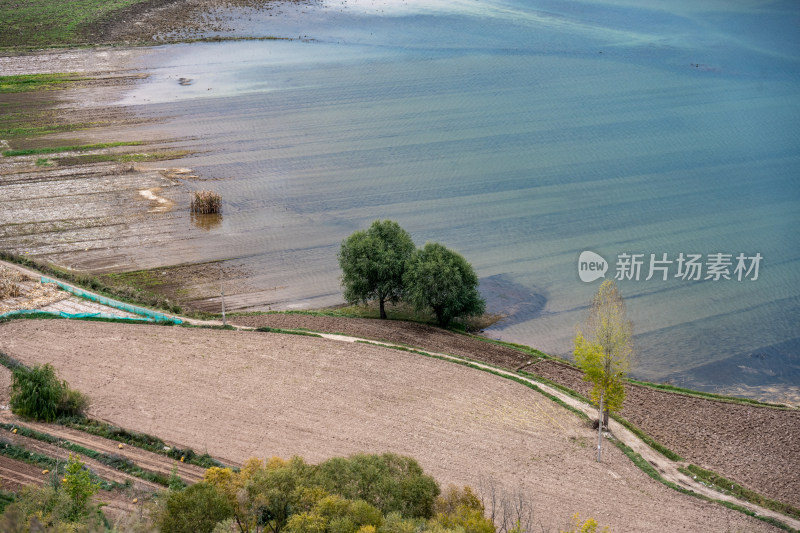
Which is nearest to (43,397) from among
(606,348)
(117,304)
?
(117,304)

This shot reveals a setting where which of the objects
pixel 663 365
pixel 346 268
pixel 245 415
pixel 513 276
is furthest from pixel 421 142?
pixel 245 415

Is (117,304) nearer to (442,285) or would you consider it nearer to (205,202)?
(205,202)

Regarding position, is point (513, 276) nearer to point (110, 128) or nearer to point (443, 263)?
point (443, 263)

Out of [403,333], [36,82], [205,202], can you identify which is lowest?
[403,333]

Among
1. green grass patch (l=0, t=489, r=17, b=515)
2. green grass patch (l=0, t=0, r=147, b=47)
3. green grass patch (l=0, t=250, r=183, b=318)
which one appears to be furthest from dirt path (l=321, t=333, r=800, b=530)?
green grass patch (l=0, t=0, r=147, b=47)

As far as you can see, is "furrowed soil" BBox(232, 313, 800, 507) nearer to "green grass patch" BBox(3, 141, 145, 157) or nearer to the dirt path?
the dirt path

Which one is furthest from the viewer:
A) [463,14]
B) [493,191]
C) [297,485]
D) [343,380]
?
[463,14]

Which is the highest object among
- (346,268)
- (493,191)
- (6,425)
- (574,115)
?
(574,115)
